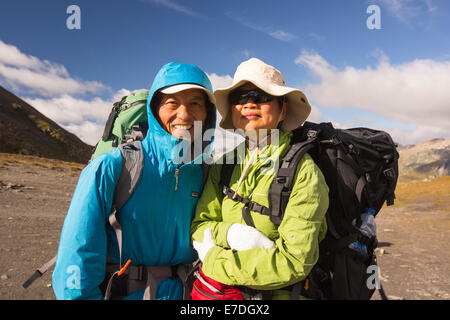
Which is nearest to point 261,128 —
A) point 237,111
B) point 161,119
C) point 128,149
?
point 237,111

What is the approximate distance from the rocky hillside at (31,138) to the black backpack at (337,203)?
2930 inches

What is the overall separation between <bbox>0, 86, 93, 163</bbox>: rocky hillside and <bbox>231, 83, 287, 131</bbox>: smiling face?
74.0 metres

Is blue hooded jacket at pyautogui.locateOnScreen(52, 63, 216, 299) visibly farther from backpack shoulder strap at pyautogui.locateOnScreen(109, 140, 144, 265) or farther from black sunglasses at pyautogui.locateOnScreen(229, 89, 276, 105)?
black sunglasses at pyautogui.locateOnScreen(229, 89, 276, 105)

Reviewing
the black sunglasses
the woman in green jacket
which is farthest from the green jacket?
the black sunglasses

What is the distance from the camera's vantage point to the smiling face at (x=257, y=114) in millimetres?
3062

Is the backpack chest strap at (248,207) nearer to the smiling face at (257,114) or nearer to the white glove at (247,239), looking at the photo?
the white glove at (247,239)

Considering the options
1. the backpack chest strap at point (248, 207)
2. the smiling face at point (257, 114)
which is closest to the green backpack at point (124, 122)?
the smiling face at point (257, 114)

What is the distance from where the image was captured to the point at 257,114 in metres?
3.08

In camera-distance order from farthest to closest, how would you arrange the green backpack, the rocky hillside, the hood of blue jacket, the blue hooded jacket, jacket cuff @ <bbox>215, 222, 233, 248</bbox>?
the rocky hillside, the green backpack, the hood of blue jacket, jacket cuff @ <bbox>215, 222, 233, 248</bbox>, the blue hooded jacket

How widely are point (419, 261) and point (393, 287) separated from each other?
3.15 meters

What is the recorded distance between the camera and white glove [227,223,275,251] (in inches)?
101

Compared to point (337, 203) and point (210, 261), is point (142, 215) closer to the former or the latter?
point (210, 261)

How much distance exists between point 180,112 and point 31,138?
87916mm

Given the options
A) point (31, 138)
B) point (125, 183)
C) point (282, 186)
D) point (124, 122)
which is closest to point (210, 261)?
point (282, 186)
